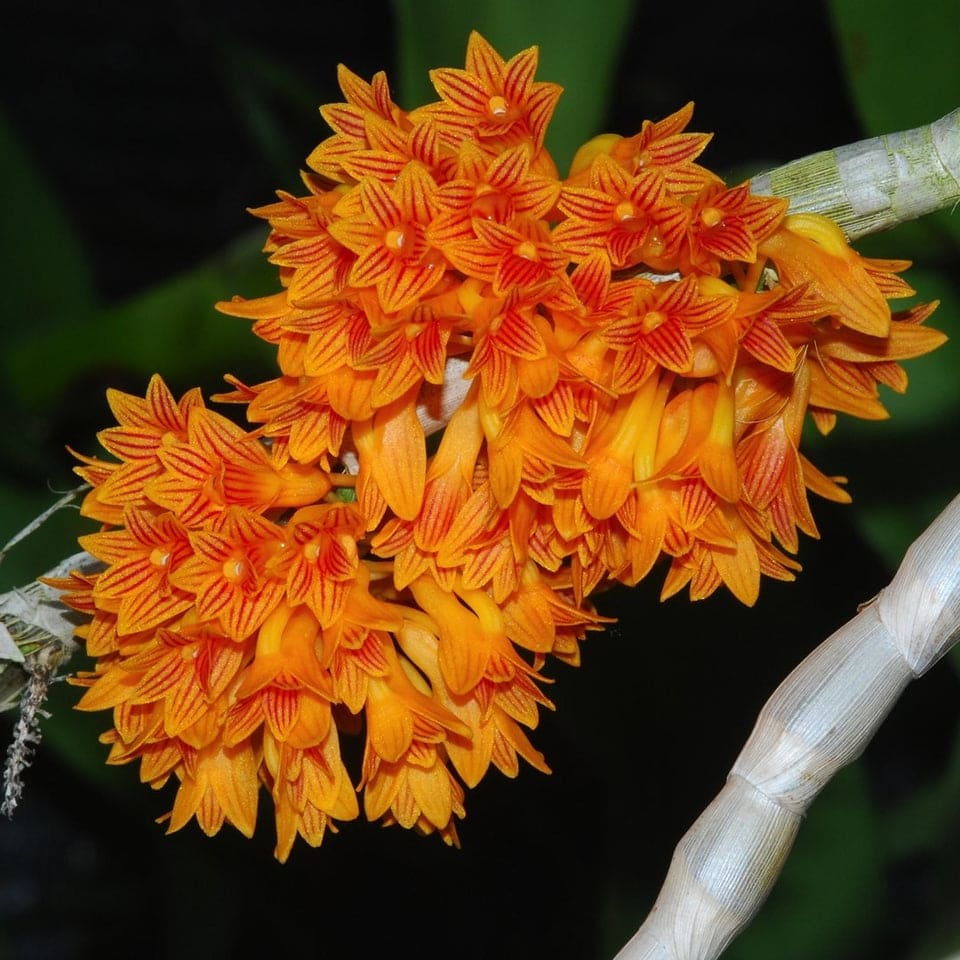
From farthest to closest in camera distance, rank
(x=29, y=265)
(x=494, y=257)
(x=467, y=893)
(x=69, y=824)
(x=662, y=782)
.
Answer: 1. (x=69, y=824)
2. (x=467, y=893)
3. (x=29, y=265)
4. (x=662, y=782)
5. (x=494, y=257)

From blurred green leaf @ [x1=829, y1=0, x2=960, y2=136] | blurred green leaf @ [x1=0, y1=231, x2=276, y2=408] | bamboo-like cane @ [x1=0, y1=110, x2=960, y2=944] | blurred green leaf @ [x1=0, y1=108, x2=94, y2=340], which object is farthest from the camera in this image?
blurred green leaf @ [x1=0, y1=108, x2=94, y2=340]

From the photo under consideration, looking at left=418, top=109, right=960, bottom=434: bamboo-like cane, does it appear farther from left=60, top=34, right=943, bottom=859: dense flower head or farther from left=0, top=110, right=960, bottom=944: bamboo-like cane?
left=0, top=110, right=960, bottom=944: bamboo-like cane

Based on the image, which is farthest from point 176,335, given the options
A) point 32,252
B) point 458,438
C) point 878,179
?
point 878,179

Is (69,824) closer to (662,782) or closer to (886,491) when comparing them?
(662,782)

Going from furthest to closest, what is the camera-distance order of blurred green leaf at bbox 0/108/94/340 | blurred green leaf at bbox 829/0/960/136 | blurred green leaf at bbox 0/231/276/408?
blurred green leaf at bbox 0/108/94/340
blurred green leaf at bbox 0/231/276/408
blurred green leaf at bbox 829/0/960/136

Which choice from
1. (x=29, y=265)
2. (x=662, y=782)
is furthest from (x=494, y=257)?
(x=29, y=265)

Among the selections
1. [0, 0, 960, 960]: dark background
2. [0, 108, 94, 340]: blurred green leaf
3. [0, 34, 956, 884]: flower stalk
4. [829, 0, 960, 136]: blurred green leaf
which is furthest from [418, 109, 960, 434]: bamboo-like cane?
[0, 108, 94, 340]: blurred green leaf

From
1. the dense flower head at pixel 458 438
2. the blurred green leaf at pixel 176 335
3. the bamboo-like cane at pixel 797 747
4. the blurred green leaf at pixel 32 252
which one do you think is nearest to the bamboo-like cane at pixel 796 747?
the bamboo-like cane at pixel 797 747
